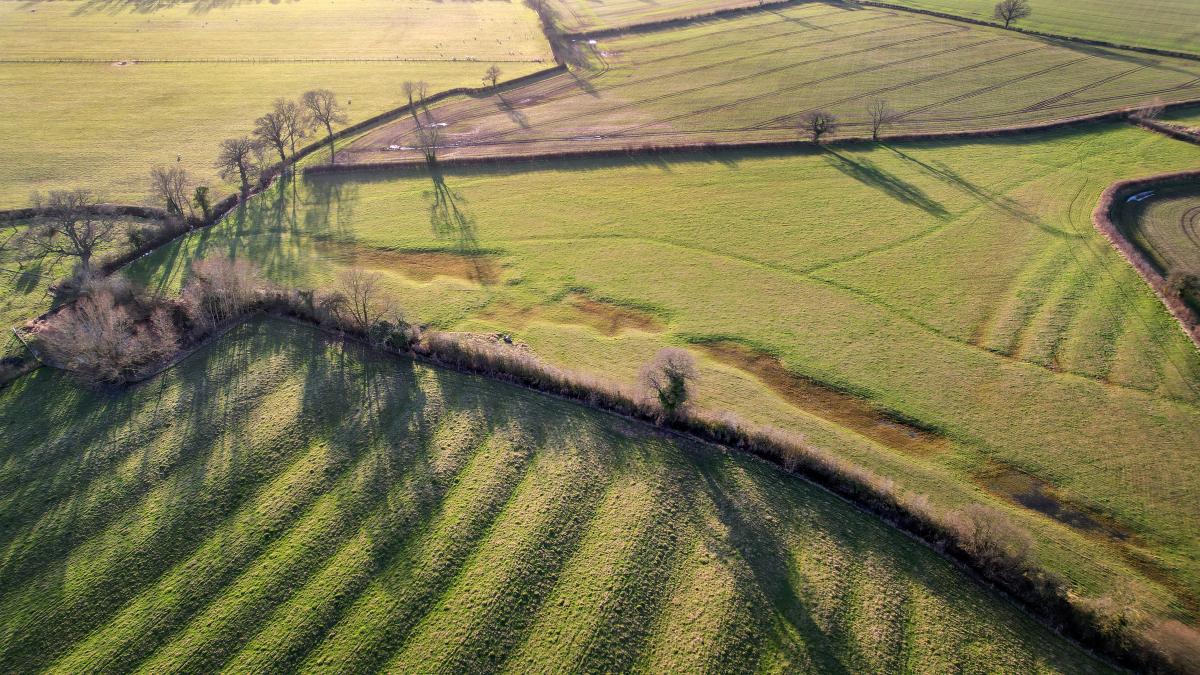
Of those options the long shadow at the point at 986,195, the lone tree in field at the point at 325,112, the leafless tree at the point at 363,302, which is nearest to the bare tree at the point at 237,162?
the lone tree in field at the point at 325,112

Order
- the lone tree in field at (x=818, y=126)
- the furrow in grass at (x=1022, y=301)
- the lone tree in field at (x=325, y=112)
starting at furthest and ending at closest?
the lone tree in field at (x=325, y=112), the lone tree in field at (x=818, y=126), the furrow in grass at (x=1022, y=301)

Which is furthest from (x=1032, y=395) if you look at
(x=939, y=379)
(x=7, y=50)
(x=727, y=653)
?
(x=7, y=50)

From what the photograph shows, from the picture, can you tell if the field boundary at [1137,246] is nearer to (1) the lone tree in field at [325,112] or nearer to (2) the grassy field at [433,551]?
(2) the grassy field at [433,551]

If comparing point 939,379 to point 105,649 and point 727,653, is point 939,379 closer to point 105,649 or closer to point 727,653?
point 727,653

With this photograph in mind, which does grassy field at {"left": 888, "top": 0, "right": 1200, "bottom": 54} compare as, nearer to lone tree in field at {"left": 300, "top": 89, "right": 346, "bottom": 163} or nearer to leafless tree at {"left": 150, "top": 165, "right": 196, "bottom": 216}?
lone tree in field at {"left": 300, "top": 89, "right": 346, "bottom": 163}

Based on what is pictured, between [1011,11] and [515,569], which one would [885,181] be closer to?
[515,569]

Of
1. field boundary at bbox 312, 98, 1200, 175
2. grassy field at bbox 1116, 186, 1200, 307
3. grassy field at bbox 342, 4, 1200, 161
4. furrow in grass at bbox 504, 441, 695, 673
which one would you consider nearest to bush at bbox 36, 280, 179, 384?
field boundary at bbox 312, 98, 1200, 175
